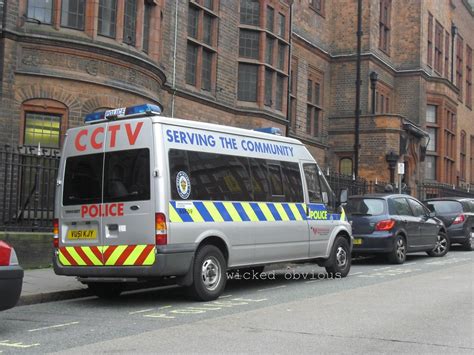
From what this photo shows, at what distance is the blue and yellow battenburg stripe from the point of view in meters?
8.65

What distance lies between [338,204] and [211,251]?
13.1ft

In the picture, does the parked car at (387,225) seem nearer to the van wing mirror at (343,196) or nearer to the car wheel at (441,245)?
the car wheel at (441,245)

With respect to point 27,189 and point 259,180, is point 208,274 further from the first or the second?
point 27,189

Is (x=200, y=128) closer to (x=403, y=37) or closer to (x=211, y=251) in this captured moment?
(x=211, y=251)

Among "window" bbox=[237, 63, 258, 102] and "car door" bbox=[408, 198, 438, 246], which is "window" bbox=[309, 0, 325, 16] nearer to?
"window" bbox=[237, 63, 258, 102]

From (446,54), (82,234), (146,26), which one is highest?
(446,54)

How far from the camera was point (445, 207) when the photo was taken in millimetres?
19469

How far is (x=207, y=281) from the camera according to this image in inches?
355

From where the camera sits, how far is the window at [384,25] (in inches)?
1284

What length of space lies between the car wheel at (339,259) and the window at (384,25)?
2234 centimetres

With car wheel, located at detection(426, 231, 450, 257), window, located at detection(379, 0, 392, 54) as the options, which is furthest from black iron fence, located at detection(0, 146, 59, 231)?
window, located at detection(379, 0, 392, 54)

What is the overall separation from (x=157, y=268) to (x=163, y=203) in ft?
2.86

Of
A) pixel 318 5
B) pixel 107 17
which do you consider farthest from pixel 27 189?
pixel 318 5

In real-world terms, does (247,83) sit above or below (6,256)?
above
